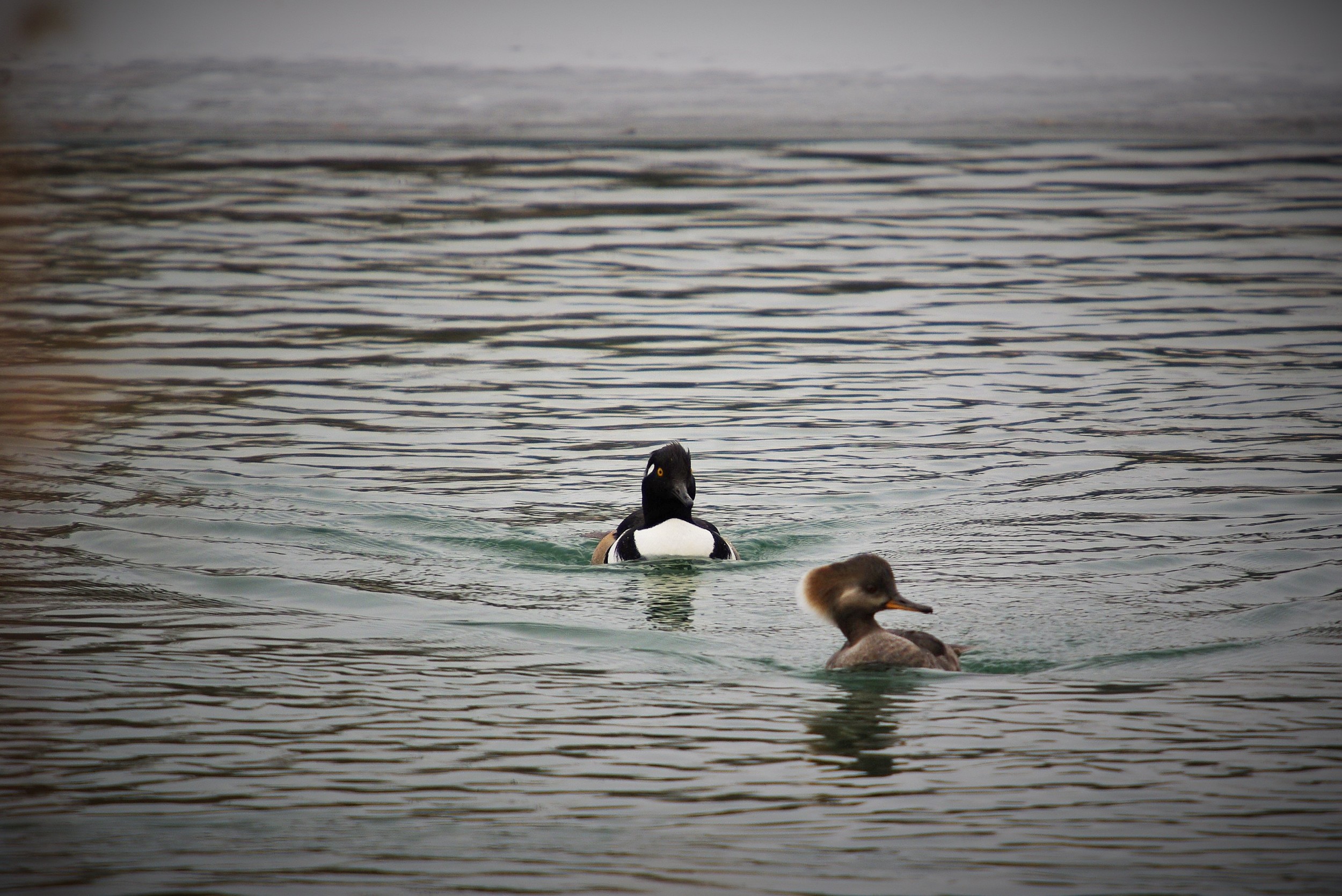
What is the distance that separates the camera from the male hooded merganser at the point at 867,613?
659 cm

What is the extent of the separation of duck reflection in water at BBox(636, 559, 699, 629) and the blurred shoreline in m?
13.8

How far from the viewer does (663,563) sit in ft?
28.9

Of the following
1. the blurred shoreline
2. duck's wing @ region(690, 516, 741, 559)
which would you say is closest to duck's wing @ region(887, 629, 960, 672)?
duck's wing @ region(690, 516, 741, 559)

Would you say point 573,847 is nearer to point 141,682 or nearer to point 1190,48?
point 141,682

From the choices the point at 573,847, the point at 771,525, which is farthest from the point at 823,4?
the point at 573,847

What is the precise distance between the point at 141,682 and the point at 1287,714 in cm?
475

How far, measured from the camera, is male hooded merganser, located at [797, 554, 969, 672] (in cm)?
659

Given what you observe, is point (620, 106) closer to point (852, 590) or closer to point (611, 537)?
point (611, 537)

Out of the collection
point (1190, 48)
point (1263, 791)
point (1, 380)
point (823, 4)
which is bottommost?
point (1263, 791)

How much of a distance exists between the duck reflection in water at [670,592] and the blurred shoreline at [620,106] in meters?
13.8

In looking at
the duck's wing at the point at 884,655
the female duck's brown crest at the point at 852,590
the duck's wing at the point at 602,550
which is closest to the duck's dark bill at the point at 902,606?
the female duck's brown crest at the point at 852,590

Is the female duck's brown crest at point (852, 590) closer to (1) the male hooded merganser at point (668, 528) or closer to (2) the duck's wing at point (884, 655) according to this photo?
(2) the duck's wing at point (884, 655)

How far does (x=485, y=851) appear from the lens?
4.75 meters

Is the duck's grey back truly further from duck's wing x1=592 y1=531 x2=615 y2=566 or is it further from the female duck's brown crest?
duck's wing x1=592 y1=531 x2=615 y2=566
